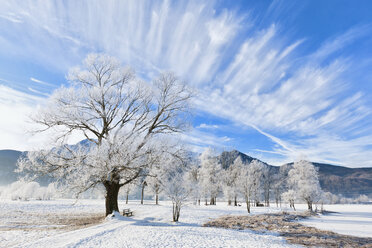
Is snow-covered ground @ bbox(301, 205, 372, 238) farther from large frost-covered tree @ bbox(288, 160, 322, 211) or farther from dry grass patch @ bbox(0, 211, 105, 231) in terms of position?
dry grass patch @ bbox(0, 211, 105, 231)

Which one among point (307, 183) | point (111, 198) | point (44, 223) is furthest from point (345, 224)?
point (44, 223)

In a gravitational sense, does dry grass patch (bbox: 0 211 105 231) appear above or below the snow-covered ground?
above

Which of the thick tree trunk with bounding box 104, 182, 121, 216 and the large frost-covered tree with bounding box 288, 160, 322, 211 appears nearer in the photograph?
the thick tree trunk with bounding box 104, 182, 121, 216

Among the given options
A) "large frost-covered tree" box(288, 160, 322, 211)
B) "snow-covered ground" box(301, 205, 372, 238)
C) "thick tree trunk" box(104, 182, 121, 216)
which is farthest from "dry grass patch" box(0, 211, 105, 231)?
"large frost-covered tree" box(288, 160, 322, 211)

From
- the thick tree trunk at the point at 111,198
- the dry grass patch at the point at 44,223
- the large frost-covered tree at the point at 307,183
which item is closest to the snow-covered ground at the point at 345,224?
the large frost-covered tree at the point at 307,183

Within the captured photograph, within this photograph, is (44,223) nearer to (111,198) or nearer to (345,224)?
(111,198)

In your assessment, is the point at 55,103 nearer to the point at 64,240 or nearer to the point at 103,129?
the point at 103,129

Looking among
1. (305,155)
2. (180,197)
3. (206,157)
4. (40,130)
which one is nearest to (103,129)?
(40,130)

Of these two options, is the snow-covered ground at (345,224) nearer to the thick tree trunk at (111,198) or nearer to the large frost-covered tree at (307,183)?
the large frost-covered tree at (307,183)

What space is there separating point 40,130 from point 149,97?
9.40 m

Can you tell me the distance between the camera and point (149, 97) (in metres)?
18.6

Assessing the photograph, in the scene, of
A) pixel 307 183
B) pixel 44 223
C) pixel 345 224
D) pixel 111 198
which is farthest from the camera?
pixel 307 183

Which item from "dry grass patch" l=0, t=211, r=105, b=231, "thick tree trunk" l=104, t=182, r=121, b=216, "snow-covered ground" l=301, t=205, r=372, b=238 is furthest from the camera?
"snow-covered ground" l=301, t=205, r=372, b=238

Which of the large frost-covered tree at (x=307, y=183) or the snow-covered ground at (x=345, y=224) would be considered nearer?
→ the snow-covered ground at (x=345, y=224)
